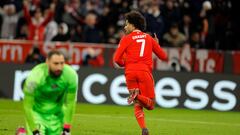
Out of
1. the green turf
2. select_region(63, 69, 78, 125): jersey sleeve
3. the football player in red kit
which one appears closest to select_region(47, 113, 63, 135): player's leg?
select_region(63, 69, 78, 125): jersey sleeve

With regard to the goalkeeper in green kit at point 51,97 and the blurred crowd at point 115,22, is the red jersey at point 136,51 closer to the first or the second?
the goalkeeper in green kit at point 51,97

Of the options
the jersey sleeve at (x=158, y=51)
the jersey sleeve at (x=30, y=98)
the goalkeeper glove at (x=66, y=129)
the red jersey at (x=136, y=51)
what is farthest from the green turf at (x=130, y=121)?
the goalkeeper glove at (x=66, y=129)

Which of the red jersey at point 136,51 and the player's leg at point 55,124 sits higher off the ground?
the red jersey at point 136,51

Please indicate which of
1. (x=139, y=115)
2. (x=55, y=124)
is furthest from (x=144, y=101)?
(x=55, y=124)

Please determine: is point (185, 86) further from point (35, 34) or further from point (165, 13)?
point (35, 34)

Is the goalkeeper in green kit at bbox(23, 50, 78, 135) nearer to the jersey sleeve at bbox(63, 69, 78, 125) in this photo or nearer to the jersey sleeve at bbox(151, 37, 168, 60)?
the jersey sleeve at bbox(63, 69, 78, 125)

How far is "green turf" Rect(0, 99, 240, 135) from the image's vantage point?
14.9 metres

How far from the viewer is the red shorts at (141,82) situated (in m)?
13.4

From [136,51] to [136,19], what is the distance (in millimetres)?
597

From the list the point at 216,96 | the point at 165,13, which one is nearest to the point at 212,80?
the point at 216,96

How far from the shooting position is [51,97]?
1023 centimetres

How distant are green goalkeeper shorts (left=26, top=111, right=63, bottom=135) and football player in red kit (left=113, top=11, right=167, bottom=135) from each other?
3.05 metres

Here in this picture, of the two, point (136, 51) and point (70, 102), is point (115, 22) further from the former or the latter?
point (70, 102)

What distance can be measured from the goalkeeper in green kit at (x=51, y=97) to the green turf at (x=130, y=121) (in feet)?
11.2
